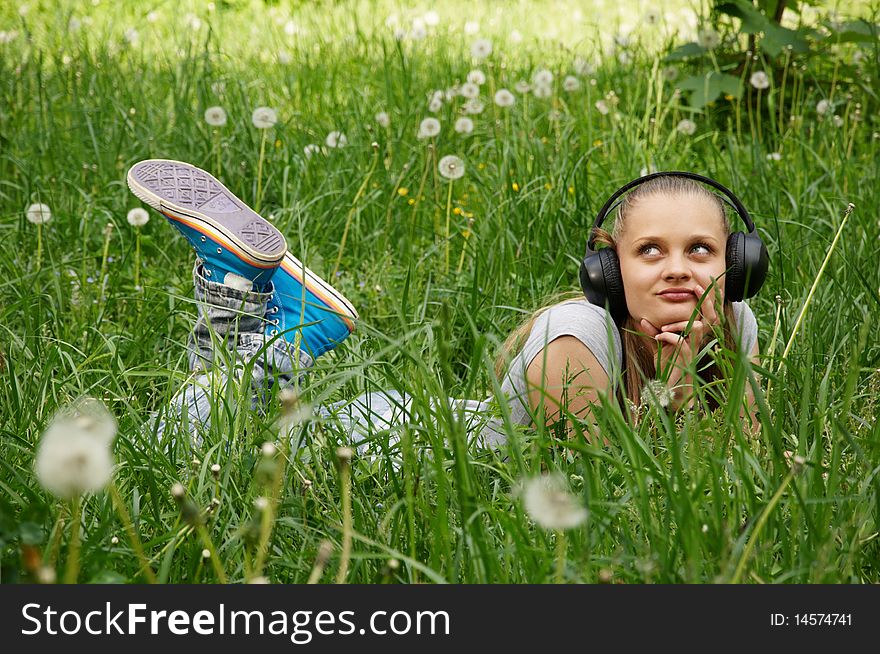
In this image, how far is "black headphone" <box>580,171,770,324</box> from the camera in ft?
8.32

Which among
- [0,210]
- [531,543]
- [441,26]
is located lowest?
[531,543]

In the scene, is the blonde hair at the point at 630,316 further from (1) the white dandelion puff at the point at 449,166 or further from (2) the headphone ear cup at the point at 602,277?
(1) the white dandelion puff at the point at 449,166

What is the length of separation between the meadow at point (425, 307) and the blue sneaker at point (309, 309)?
7 cm

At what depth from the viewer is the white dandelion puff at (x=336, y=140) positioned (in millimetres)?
4191

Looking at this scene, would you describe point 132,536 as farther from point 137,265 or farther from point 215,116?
point 215,116

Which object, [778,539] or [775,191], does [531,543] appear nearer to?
[778,539]

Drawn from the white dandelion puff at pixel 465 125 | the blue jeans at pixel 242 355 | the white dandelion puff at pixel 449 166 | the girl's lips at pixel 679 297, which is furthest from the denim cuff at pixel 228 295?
the white dandelion puff at pixel 465 125

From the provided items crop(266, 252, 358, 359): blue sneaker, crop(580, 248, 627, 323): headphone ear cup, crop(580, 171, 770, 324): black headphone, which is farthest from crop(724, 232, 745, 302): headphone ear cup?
crop(266, 252, 358, 359): blue sneaker

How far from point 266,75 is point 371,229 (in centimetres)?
206

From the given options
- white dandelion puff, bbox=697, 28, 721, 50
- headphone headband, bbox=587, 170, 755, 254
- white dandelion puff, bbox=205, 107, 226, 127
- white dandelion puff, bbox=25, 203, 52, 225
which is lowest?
headphone headband, bbox=587, 170, 755, 254

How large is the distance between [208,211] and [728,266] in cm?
143

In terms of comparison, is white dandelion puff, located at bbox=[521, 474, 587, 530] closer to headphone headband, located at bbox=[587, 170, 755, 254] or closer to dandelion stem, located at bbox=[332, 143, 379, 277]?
headphone headband, located at bbox=[587, 170, 755, 254]

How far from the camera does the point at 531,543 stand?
168 centimetres

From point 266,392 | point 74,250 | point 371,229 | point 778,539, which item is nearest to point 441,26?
point 371,229
